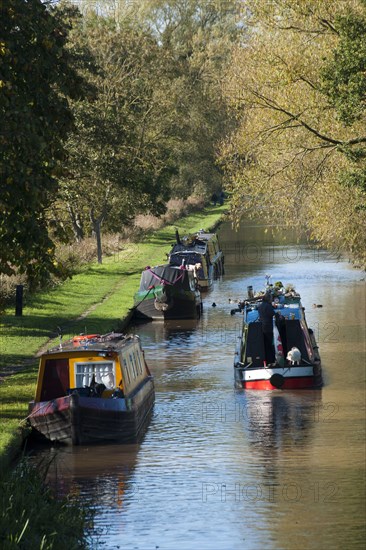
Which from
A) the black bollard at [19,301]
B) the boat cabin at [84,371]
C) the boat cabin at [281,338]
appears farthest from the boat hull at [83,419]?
the black bollard at [19,301]

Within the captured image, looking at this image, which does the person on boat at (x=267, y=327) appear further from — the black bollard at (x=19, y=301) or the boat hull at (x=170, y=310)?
the boat hull at (x=170, y=310)

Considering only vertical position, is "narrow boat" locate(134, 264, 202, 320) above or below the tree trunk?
below

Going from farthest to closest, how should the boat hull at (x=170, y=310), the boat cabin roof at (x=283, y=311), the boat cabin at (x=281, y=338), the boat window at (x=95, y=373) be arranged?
the boat hull at (x=170, y=310) < the boat cabin roof at (x=283, y=311) < the boat cabin at (x=281, y=338) < the boat window at (x=95, y=373)

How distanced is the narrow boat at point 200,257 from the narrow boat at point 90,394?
22.9 m

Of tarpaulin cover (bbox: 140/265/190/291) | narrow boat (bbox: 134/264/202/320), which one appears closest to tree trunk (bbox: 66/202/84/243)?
tarpaulin cover (bbox: 140/265/190/291)

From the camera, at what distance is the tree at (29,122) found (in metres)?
18.1

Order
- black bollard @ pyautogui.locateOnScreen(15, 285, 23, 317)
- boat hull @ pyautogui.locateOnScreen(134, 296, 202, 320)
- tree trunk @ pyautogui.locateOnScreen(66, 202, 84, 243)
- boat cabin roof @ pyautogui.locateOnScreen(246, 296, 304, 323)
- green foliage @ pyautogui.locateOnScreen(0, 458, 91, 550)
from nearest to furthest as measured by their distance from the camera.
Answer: green foliage @ pyautogui.locateOnScreen(0, 458, 91, 550), boat cabin roof @ pyautogui.locateOnScreen(246, 296, 304, 323), black bollard @ pyautogui.locateOnScreen(15, 285, 23, 317), boat hull @ pyautogui.locateOnScreen(134, 296, 202, 320), tree trunk @ pyautogui.locateOnScreen(66, 202, 84, 243)

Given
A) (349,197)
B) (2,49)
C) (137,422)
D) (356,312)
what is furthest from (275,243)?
(2,49)

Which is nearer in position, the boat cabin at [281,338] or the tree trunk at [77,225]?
the boat cabin at [281,338]

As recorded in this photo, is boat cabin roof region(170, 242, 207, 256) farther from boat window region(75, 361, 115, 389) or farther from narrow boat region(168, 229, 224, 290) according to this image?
boat window region(75, 361, 115, 389)

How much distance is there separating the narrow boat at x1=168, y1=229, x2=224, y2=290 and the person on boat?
1823 centimetres

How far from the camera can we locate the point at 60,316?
3675cm

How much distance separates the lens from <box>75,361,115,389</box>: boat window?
23464 mm

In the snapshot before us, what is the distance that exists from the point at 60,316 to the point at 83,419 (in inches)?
592
